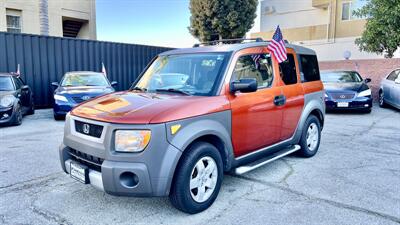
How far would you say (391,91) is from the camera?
1132 cm

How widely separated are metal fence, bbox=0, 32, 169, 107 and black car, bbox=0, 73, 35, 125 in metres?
1.46

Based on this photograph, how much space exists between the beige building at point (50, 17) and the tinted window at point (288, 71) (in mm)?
11359

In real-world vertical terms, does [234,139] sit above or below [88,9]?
below

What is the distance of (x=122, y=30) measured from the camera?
15.6 metres

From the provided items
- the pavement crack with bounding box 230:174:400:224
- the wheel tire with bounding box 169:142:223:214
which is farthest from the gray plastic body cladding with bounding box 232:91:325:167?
the wheel tire with bounding box 169:142:223:214

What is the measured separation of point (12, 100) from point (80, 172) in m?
6.31

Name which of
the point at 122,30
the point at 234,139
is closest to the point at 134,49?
the point at 122,30

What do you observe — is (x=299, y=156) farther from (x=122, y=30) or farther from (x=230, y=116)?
(x=122, y=30)

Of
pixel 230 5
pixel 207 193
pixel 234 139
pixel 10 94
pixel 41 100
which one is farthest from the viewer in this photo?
pixel 230 5

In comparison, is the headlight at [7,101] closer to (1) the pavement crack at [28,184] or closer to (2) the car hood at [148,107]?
(1) the pavement crack at [28,184]

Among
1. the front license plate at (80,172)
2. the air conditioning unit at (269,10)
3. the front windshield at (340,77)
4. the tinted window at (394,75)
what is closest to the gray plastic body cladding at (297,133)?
the front license plate at (80,172)

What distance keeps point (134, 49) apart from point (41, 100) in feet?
15.7

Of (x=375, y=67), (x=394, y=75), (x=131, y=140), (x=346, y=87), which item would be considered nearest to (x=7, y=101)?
(x=131, y=140)

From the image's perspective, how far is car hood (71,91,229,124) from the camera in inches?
120
